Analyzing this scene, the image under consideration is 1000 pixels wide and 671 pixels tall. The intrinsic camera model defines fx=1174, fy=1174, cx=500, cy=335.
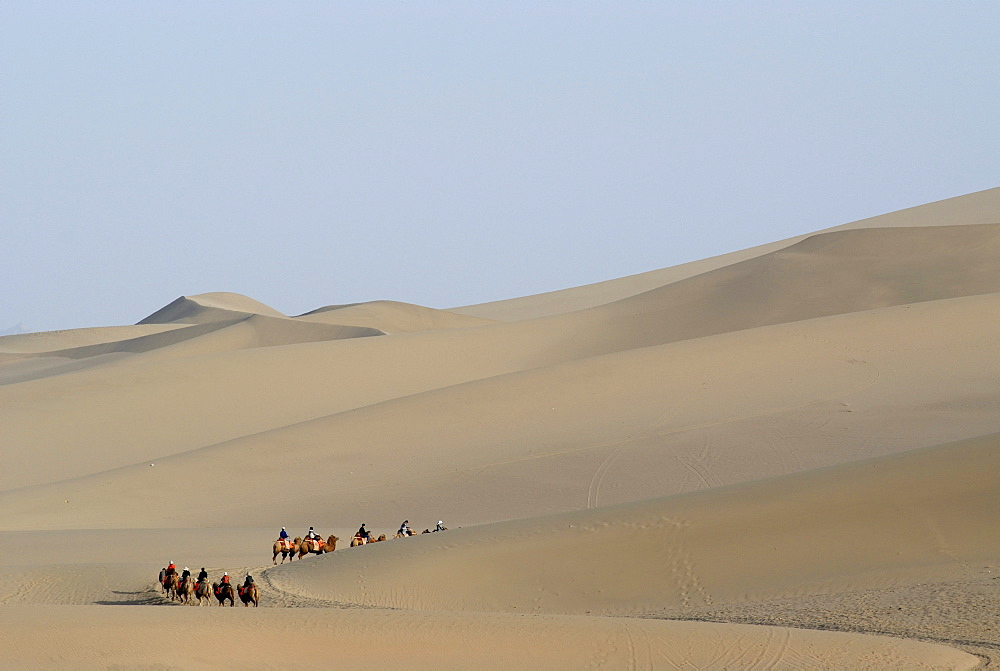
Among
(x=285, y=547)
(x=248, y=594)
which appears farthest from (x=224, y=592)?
(x=285, y=547)

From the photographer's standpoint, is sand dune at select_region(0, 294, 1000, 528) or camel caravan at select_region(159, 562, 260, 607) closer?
camel caravan at select_region(159, 562, 260, 607)

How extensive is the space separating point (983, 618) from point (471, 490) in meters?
12.2

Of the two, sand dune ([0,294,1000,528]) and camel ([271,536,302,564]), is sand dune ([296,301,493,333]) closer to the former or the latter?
sand dune ([0,294,1000,528])

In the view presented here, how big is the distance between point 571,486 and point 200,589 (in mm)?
9309

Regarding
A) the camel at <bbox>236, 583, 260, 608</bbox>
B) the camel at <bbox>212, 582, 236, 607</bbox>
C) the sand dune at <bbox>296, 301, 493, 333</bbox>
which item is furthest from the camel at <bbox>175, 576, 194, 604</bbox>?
the sand dune at <bbox>296, 301, 493, 333</bbox>

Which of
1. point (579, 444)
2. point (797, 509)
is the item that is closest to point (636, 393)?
point (579, 444)

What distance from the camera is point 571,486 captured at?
66.9 ft

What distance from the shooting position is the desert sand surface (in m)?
8.92

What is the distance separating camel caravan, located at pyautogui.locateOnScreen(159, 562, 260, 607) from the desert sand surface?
14.4 inches

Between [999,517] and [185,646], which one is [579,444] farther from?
[185,646]

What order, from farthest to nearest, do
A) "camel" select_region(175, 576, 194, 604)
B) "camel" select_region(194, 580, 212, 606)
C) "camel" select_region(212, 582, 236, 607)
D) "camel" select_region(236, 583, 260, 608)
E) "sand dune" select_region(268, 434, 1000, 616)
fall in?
1. "camel" select_region(175, 576, 194, 604)
2. "camel" select_region(194, 580, 212, 606)
3. "sand dune" select_region(268, 434, 1000, 616)
4. "camel" select_region(212, 582, 236, 607)
5. "camel" select_region(236, 583, 260, 608)

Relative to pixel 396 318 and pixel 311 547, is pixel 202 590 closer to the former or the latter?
pixel 311 547

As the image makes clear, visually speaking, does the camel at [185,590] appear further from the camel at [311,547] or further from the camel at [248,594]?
the camel at [311,547]

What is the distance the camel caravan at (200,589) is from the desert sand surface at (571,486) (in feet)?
1.20
